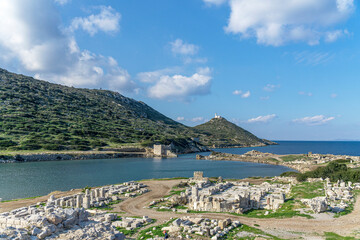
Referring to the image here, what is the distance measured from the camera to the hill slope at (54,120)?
9954 cm

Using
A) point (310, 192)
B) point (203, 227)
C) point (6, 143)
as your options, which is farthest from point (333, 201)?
point (6, 143)

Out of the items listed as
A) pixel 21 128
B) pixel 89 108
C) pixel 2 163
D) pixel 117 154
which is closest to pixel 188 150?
pixel 117 154

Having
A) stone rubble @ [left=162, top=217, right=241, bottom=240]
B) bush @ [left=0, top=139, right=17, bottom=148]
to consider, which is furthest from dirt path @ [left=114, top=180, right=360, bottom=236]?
bush @ [left=0, top=139, right=17, bottom=148]

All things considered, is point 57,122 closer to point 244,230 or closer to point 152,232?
point 152,232

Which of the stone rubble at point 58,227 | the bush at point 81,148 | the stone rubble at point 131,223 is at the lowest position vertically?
→ the stone rubble at point 131,223

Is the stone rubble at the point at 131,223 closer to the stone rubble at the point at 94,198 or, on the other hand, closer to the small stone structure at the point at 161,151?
the stone rubble at the point at 94,198

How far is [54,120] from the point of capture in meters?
126

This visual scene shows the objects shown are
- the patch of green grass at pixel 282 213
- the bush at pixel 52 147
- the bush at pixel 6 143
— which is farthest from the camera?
the bush at pixel 52 147

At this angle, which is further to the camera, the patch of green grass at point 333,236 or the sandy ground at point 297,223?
the sandy ground at point 297,223

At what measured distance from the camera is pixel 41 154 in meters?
85.1

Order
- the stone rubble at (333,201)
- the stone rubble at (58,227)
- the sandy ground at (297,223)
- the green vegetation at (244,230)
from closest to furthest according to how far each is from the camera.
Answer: the stone rubble at (58,227) < the green vegetation at (244,230) < the sandy ground at (297,223) < the stone rubble at (333,201)

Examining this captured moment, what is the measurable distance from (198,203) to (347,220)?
42.9 ft

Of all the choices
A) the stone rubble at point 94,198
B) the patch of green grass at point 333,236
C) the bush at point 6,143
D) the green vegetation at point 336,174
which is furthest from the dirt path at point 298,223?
the bush at point 6,143

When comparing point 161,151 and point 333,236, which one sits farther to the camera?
point 161,151
